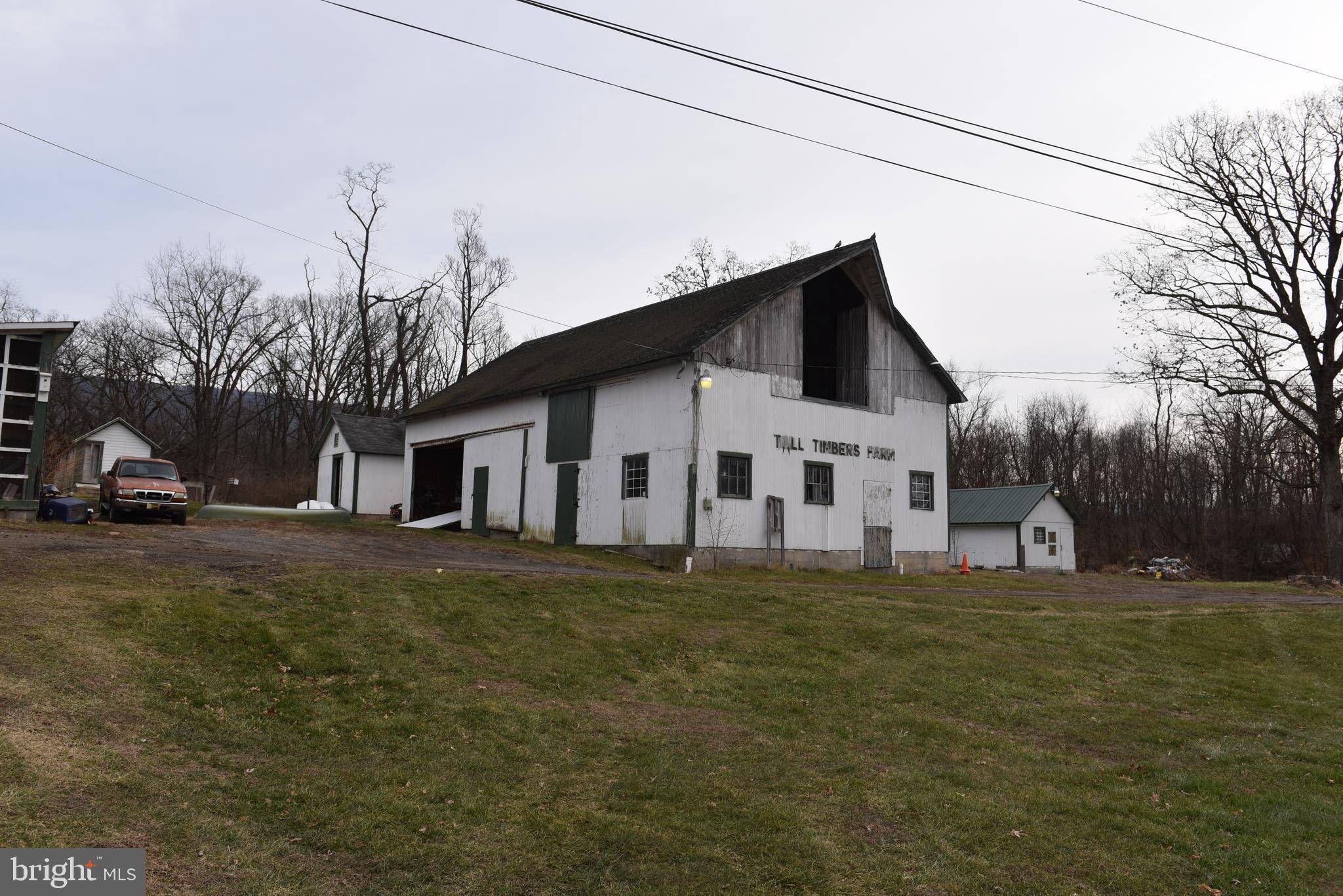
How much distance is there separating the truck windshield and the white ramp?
7.61 meters

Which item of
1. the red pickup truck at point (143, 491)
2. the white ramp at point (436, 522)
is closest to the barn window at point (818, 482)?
the white ramp at point (436, 522)

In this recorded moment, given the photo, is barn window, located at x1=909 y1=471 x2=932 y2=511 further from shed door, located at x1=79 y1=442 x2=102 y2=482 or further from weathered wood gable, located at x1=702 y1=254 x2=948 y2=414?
shed door, located at x1=79 y1=442 x2=102 y2=482

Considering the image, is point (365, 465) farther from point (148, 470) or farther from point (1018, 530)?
point (1018, 530)

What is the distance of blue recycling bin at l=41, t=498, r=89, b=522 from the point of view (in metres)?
20.1

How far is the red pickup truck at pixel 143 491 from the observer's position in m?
23.0

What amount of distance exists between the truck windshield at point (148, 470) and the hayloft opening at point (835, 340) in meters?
16.8

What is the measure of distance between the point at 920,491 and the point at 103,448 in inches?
1505

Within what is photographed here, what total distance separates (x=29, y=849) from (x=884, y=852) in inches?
205

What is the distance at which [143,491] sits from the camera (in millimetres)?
23141

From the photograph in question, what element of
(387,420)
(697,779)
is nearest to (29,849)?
(697,779)

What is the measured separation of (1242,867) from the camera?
6.74 meters

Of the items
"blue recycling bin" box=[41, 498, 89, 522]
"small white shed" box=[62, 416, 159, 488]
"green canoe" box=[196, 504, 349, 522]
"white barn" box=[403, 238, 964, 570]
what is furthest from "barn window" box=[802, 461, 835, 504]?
"small white shed" box=[62, 416, 159, 488]
